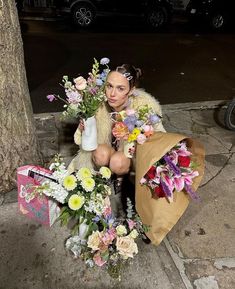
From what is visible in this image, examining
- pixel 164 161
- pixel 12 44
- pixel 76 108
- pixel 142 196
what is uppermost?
pixel 12 44

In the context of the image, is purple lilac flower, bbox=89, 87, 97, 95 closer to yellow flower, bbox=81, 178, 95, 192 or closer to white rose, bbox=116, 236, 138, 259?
yellow flower, bbox=81, 178, 95, 192

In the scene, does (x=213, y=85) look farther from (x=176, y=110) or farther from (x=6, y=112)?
(x=6, y=112)

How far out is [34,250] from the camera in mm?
2367

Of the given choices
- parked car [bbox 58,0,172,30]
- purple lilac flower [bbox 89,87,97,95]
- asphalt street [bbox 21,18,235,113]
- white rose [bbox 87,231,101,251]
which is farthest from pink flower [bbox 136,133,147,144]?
parked car [bbox 58,0,172,30]

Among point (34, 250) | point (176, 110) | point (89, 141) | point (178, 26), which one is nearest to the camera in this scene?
point (89, 141)

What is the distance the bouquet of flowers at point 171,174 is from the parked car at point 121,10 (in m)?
8.75

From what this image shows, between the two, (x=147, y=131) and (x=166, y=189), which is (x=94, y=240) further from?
(x=147, y=131)

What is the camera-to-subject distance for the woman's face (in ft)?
7.40

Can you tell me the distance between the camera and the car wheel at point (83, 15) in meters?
9.68

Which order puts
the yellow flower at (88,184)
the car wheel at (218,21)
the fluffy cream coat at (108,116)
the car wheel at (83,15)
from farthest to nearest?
the car wheel at (218,21) → the car wheel at (83,15) → the fluffy cream coat at (108,116) → the yellow flower at (88,184)

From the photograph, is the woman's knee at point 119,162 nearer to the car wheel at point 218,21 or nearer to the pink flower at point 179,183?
the pink flower at point 179,183

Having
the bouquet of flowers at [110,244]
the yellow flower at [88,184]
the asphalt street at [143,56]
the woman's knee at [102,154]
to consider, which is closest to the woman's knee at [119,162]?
the woman's knee at [102,154]

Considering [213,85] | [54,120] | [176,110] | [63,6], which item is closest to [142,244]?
[54,120]

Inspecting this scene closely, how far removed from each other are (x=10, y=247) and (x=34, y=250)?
0.18 meters
